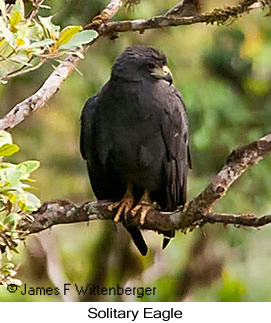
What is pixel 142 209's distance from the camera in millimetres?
4152

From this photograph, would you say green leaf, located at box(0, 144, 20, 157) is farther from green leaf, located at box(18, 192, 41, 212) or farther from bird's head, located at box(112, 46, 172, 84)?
Answer: bird's head, located at box(112, 46, 172, 84)

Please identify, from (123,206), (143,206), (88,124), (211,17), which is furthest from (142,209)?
(211,17)

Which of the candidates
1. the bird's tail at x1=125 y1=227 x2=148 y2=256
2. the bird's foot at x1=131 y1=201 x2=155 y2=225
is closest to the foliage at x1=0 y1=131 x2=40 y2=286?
the bird's foot at x1=131 y1=201 x2=155 y2=225

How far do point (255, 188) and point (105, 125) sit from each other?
1.68 meters

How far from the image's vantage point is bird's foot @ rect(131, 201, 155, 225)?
4.00 m

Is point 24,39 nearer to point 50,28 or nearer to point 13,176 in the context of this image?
point 50,28

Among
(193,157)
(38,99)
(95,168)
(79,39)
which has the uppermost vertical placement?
(79,39)

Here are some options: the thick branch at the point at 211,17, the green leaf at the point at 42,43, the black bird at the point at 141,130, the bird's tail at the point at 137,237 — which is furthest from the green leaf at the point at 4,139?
the bird's tail at the point at 137,237

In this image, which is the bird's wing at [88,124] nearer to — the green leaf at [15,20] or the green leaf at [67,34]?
the green leaf at [67,34]

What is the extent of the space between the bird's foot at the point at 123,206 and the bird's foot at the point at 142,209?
4 cm

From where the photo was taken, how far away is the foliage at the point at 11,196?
253cm

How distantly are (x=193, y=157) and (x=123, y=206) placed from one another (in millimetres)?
1590

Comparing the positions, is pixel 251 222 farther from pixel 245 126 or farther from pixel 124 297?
pixel 245 126

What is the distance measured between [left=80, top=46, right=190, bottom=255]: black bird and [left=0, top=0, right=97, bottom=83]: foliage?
1.44 meters
